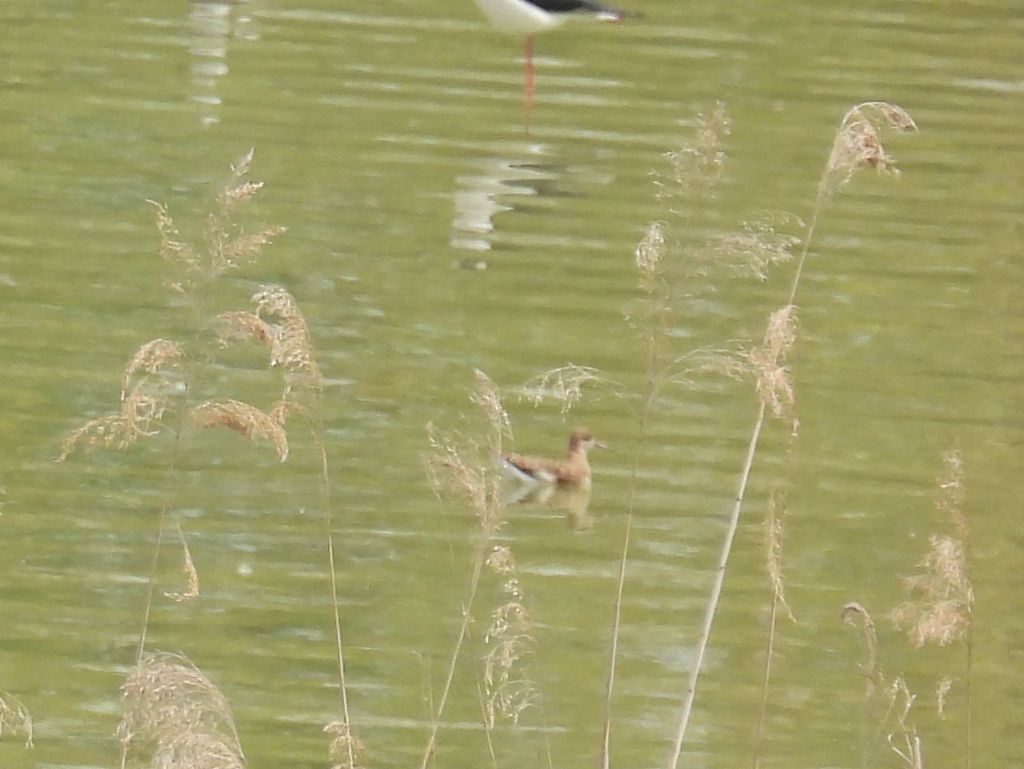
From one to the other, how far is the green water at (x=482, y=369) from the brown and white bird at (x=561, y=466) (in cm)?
16

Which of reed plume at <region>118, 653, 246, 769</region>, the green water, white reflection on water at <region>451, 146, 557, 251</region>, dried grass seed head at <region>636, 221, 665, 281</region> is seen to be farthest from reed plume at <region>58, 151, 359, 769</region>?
white reflection on water at <region>451, 146, 557, 251</region>

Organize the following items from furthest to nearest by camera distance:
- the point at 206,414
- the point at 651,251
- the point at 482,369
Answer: the point at 482,369 → the point at 651,251 → the point at 206,414

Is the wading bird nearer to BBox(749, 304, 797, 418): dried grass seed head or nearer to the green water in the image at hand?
the green water

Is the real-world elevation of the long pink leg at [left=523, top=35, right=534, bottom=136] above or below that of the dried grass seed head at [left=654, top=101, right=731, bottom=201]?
below

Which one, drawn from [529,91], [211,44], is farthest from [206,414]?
[211,44]

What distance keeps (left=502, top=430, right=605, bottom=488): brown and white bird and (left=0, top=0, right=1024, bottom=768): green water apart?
159mm

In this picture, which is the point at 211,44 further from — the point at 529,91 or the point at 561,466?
the point at 561,466

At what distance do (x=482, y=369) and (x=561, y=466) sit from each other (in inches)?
57.1

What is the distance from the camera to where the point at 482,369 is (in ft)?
35.6

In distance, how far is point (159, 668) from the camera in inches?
162

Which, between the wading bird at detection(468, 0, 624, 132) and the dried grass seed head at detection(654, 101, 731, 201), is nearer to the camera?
the dried grass seed head at detection(654, 101, 731, 201)

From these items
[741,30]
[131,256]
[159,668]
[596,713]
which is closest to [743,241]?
[159,668]

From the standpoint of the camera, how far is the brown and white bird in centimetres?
937

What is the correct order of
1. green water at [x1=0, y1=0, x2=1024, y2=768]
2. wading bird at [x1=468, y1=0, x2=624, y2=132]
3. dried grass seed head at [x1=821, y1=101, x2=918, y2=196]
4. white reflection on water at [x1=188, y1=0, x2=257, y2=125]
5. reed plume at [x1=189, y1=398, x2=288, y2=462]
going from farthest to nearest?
1. wading bird at [x1=468, y1=0, x2=624, y2=132]
2. white reflection on water at [x1=188, y1=0, x2=257, y2=125]
3. green water at [x1=0, y1=0, x2=1024, y2=768]
4. dried grass seed head at [x1=821, y1=101, x2=918, y2=196]
5. reed plume at [x1=189, y1=398, x2=288, y2=462]
